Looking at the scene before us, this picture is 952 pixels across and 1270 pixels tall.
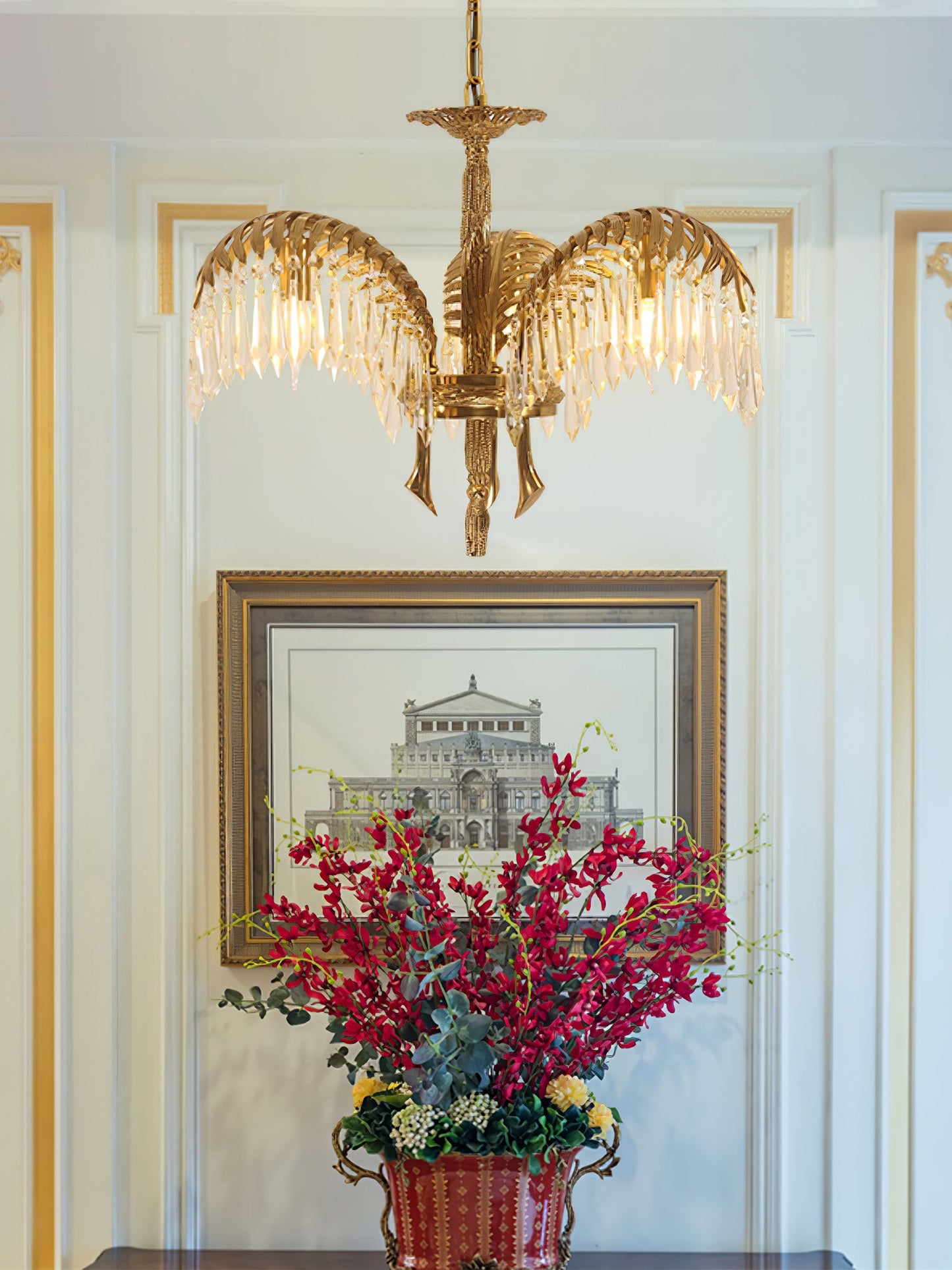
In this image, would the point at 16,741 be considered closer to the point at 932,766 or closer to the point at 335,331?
the point at 335,331

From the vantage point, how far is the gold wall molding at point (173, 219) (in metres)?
1.84

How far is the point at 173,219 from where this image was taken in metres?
1.85

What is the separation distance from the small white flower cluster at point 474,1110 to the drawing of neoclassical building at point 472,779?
55 centimetres

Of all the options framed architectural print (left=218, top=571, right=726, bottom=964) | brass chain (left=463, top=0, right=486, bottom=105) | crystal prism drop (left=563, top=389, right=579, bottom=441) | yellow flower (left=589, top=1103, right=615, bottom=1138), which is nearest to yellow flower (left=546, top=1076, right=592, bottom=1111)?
yellow flower (left=589, top=1103, right=615, bottom=1138)

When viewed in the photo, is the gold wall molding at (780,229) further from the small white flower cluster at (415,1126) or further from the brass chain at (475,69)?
the small white flower cluster at (415,1126)

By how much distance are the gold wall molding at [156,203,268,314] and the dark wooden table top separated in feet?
5.30

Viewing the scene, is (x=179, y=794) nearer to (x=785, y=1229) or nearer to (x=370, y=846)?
(x=370, y=846)

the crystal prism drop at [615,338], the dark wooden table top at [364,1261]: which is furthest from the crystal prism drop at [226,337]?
the dark wooden table top at [364,1261]

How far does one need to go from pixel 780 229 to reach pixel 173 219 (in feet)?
3.51

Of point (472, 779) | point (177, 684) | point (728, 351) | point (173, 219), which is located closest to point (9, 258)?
point (173, 219)

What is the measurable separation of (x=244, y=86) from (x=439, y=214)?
37 centimetres

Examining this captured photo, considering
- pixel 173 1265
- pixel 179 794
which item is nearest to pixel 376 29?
pixel 179 794

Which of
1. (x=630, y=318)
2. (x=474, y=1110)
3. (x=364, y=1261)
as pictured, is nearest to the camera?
(x=630, y=318)

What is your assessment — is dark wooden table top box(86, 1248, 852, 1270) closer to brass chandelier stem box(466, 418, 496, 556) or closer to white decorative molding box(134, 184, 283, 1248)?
white decorative molding box(134, 184, 283, 1248)
